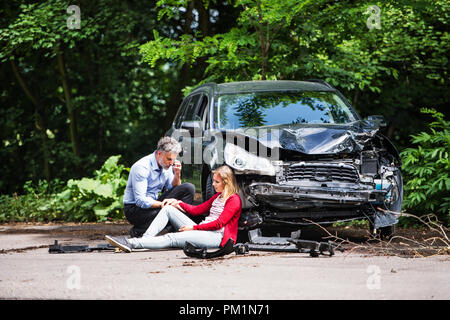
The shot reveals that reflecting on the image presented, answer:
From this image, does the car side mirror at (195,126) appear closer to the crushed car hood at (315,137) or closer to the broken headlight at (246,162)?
the crushed car hood at (315,137)

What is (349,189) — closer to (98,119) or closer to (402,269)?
(402,269)

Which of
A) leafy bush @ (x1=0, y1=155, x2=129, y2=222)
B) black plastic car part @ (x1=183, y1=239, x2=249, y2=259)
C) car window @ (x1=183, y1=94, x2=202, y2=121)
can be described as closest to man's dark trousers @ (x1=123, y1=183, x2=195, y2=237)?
car window @ (x1=183, y1=94, x2=202, y2=121)

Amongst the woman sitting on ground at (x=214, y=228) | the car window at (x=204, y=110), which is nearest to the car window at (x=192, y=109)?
the car window at (x=204, y=110)

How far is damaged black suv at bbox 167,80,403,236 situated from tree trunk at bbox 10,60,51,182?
13450 mm

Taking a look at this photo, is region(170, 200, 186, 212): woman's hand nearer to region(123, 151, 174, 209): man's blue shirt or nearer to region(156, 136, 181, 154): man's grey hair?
region(123, 151, 174, 209): man's blue shirt

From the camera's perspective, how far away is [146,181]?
26.2 ft

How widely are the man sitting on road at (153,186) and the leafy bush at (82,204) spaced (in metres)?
4.38

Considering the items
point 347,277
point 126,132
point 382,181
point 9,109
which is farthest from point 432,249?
point 9,109

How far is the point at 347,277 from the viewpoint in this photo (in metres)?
5.38

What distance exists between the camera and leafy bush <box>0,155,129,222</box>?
1259 cm

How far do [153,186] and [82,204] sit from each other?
5.13m

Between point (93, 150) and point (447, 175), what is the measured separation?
552 inches

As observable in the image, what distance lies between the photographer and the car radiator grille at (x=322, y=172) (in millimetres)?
7273

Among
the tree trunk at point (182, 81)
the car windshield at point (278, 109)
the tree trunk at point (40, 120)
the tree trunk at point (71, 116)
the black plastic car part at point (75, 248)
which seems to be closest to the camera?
the black plastic car part at point (75, 248)
